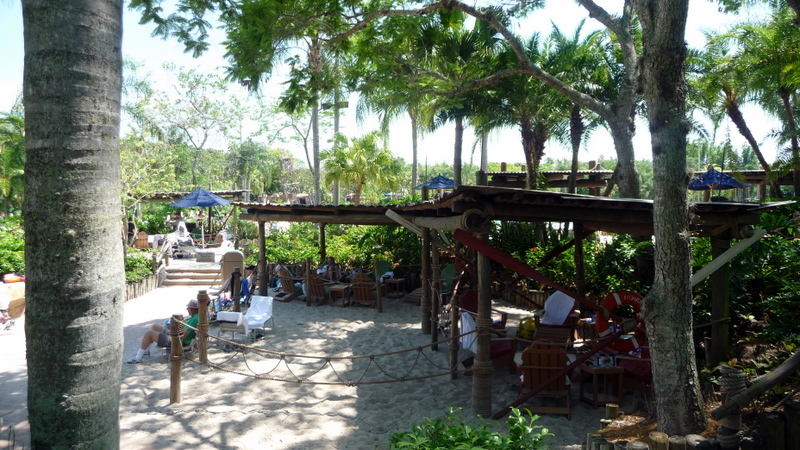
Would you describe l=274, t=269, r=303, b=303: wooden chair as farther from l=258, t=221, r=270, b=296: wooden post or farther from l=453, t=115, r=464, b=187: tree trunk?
l=453, t=115, r=464, b=187: tree trunk

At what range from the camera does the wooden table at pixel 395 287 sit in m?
13.6

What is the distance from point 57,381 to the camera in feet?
7.00

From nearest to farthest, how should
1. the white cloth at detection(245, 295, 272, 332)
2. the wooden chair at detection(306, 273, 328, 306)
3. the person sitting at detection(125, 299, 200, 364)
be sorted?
the person sitting at detection(125, 299, 200, 364), the white cloth at detection(245, 295, 272, 332), the wooden chair at detection(306, 273, 328, 306)

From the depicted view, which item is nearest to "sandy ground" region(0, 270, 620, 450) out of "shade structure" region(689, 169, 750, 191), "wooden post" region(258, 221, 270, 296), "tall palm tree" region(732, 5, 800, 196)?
"wooden post" region(258, 221, 270, 296)

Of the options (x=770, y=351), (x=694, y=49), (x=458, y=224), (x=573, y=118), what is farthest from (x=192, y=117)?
(x=770, y=351)

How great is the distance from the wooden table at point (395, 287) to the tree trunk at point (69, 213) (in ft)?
37.3

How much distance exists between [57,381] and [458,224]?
186 inches

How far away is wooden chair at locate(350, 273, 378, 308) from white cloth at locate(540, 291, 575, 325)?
582cm

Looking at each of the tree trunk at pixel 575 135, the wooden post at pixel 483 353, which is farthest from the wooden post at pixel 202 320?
the tree trunk at pixel 575 135

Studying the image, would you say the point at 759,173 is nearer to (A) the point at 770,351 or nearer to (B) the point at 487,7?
(B) the point at 487,7

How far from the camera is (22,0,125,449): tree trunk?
81.5 inches

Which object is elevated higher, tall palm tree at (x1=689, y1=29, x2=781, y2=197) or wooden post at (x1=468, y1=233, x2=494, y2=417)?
tall palm tree at (x1=689, y1=29, x2=781, y2=197)

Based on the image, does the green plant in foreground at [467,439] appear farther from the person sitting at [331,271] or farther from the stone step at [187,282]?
the stone step at [187,282]

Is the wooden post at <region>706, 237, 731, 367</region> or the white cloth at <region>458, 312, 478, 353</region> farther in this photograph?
the white cloth at <region>458, 312, 478, 353</region>
